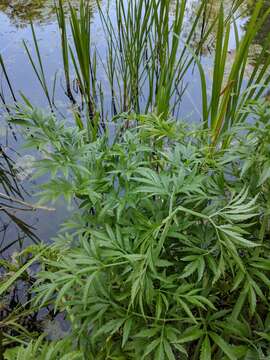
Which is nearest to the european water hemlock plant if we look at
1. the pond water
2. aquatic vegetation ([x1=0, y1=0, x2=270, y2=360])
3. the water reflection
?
aquatic vegetation ([x1=0, y1=0, x2=270, y2=360])

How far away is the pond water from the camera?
6.25 feet

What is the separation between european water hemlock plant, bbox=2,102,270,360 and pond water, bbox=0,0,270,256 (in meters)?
0.98

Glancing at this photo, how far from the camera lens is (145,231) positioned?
2.74ft

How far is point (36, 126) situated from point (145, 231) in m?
0.37

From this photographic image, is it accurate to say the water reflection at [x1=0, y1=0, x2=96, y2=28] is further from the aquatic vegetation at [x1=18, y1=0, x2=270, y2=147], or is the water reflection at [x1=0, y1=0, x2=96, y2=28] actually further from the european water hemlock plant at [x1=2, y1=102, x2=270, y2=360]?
the european water hemlock plant at [x1=2, y1=102, x2=270, y2=360]

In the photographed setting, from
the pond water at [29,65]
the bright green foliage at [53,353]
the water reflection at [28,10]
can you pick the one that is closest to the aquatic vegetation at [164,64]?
the pond water at [29,65]

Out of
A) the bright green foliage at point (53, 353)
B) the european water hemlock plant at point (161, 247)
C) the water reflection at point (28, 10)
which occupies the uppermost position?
the water reflection at point (28, 10)

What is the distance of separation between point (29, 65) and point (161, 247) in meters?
2.51

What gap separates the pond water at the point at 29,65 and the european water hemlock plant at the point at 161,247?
98 centimetres

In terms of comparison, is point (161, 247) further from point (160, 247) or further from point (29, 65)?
point (29, 65)

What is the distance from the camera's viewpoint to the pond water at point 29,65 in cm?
191

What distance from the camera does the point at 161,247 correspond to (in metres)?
0.77

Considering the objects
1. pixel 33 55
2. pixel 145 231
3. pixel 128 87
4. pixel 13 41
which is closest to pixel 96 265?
pixel 145 231

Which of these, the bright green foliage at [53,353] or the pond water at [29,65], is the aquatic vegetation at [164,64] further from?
the bright green foliage at [53,353]
